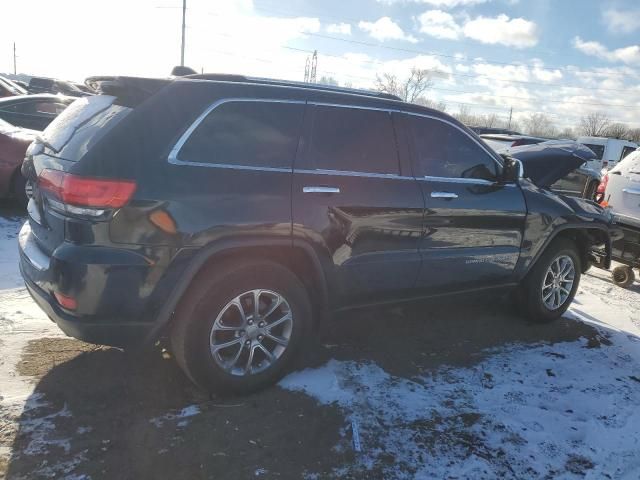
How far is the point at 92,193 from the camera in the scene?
2.56 meters

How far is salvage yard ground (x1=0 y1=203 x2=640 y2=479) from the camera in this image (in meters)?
2.63

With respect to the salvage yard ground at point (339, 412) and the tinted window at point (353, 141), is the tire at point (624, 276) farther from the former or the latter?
the tinted window at point (353, 141)

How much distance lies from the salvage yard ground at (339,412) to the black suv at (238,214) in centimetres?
36

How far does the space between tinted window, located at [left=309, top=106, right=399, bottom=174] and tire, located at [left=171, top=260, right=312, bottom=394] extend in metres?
0.79

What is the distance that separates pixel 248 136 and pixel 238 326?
1133 millimetres

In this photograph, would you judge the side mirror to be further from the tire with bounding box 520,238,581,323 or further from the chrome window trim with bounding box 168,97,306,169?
the chrome window trim with bounding box 168,97,306,169

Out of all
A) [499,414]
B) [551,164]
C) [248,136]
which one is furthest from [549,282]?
[248,136]

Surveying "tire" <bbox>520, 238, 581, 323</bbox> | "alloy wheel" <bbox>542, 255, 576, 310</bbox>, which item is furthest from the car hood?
"alloy wheel" <bbox>542, 255, 576, 310</bbox>

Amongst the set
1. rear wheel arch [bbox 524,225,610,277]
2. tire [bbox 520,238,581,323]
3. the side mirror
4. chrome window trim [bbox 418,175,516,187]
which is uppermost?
the side mirror

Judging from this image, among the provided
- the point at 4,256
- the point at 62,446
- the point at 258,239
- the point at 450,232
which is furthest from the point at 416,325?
the point at 4,256

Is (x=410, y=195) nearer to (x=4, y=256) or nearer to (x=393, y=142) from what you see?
(x=393, y=142)

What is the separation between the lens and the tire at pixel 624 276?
663cm

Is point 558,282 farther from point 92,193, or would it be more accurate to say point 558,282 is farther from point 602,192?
point 92,193

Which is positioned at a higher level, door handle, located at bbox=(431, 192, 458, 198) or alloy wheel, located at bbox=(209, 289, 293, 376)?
door handle, located at bbox=(431, 192, 458, 198)
